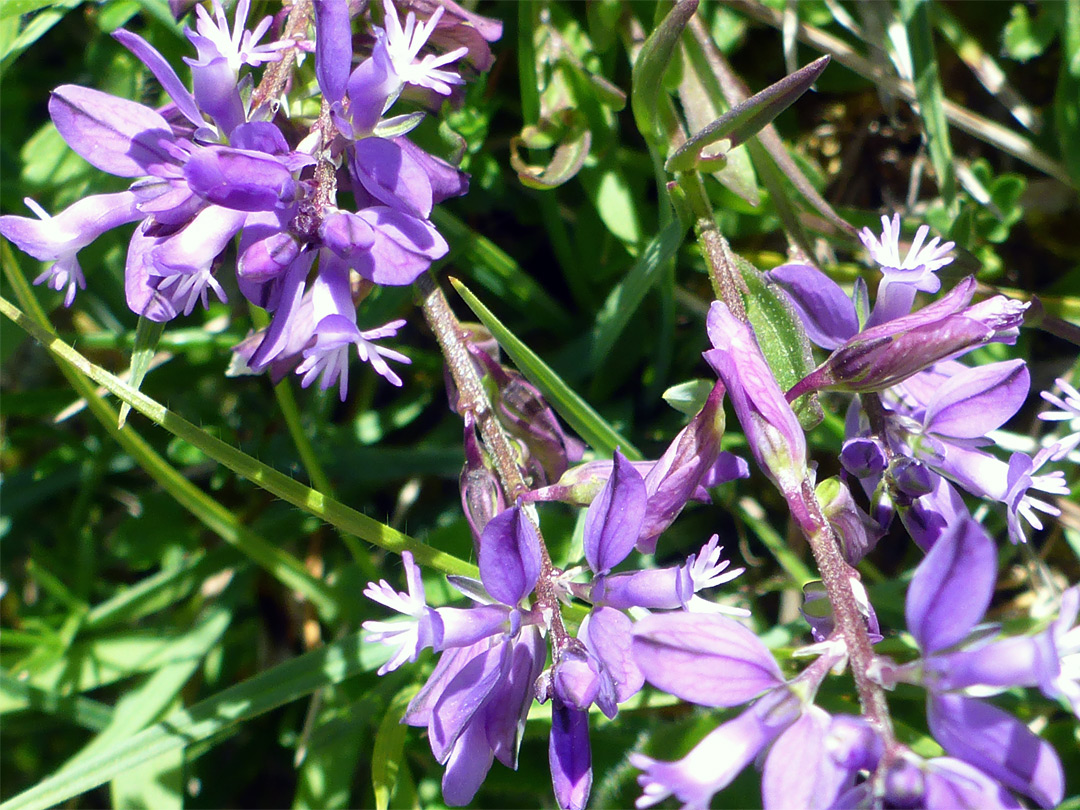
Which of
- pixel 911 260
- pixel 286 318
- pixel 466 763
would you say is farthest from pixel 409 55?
pixel 466 763

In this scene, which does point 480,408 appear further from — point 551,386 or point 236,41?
point 236,41

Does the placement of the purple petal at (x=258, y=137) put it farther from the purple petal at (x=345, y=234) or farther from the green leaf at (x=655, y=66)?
the green leaf at (x=655, y=66)

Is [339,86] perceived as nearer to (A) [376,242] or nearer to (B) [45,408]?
(A) [376,242]

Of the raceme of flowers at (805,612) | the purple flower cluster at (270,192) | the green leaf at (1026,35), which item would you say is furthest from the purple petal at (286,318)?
the green leaf at (1026,35)

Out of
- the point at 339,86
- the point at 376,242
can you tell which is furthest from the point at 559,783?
the point at 339,86

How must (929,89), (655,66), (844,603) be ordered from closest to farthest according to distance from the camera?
(844,603), (655,66), (929,89)

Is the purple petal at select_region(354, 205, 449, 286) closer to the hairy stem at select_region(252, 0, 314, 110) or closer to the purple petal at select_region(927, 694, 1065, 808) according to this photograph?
the hairy stem at select_region(252, 0, 314, 110)
